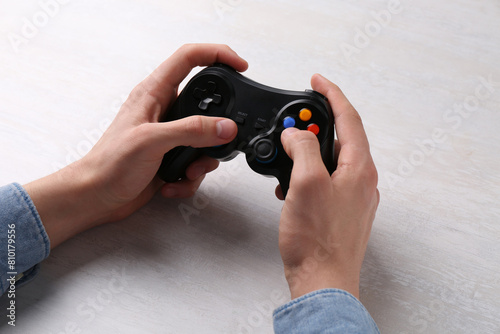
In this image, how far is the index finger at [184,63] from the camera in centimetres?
71

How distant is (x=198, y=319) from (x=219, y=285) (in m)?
0.05

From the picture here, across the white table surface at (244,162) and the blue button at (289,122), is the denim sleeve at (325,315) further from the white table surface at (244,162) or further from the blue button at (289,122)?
the blue button at (289,122)

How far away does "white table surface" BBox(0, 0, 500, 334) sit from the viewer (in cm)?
67

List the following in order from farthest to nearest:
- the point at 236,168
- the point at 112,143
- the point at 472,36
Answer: the point at 472,36 → the point at 236,168 → the point at 112,143

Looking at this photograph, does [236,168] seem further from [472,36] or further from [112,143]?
[472,36]

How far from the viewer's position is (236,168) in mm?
787

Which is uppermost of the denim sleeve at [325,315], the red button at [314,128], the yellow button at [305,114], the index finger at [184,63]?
the index finger at [184,63]

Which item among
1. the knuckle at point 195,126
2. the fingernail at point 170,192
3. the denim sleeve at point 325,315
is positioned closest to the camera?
the denim sleeve at point 325,315

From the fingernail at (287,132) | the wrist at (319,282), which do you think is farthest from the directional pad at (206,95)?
the wrist at (319,282)

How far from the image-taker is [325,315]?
53cm

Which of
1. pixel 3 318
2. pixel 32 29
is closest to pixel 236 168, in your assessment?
pixel 3 318

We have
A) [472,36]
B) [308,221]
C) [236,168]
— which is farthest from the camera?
[472,36]

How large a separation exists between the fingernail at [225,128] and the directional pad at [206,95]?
44 millimetres

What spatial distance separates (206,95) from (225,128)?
0.07 meters
